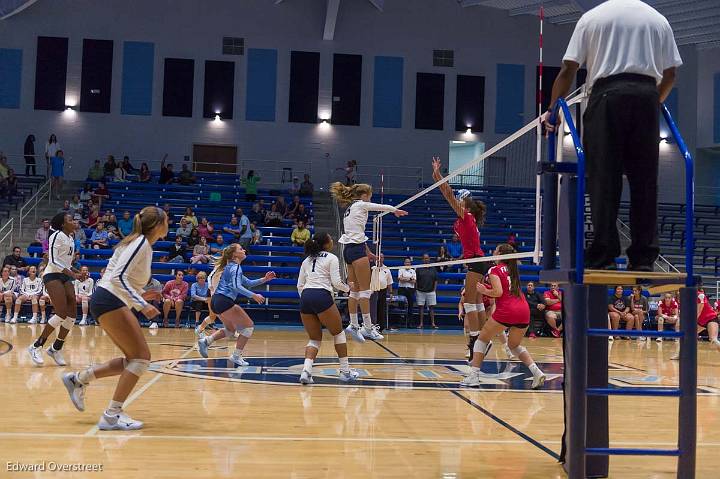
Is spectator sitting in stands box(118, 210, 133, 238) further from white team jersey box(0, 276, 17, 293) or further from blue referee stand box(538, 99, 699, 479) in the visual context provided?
blue referee stand box(538, 99, 699, 479)

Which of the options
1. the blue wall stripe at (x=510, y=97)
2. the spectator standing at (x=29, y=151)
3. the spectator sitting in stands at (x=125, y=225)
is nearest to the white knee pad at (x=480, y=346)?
the spectator sitting in stands at (x=125, y=225)

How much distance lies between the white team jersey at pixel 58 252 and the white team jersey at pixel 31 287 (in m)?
9.06

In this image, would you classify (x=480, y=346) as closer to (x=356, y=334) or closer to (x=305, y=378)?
(x=305, y=378)

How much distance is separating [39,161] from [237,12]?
28.8 ft

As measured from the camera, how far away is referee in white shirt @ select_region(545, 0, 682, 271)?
426 centimetres

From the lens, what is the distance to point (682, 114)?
3022cm

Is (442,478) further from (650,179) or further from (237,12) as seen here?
(237,12)

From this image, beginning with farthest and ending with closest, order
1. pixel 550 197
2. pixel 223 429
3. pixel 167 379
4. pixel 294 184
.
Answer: pixel 294 184
pixel 167 379
pixel 223 429
pixel 550 197

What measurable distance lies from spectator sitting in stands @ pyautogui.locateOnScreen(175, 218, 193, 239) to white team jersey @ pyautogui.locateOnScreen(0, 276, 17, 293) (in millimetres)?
4372

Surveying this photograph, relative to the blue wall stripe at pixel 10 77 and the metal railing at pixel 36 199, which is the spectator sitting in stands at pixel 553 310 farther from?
the blue wall stripe at pixel 10 77

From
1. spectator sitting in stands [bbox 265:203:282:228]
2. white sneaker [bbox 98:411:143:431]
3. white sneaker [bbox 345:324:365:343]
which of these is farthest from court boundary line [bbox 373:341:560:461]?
spectator sitting in stands [bbox 265:203:282:228]

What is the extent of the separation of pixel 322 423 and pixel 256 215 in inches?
715

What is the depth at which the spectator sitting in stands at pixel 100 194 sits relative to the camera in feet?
77.2

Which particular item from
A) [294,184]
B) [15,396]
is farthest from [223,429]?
[294,184]
